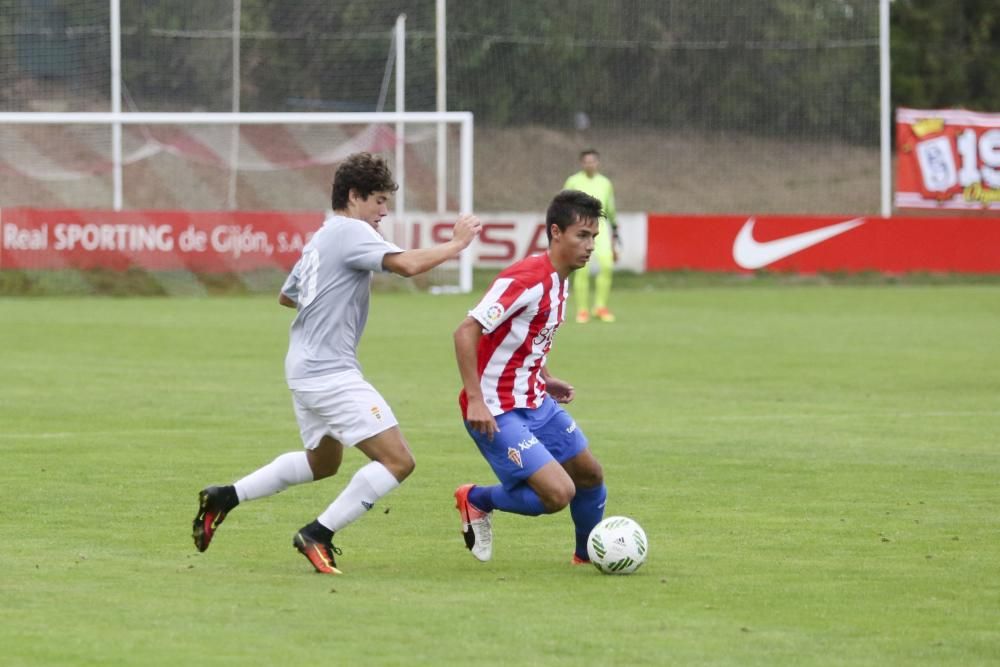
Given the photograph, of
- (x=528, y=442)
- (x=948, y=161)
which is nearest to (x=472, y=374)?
(x=528, y=442)

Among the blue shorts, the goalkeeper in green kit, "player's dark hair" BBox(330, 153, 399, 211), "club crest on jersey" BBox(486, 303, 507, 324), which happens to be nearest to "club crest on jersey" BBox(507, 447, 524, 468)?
the blue shorts

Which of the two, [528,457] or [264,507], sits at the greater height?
[528,457]

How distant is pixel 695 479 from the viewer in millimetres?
10367

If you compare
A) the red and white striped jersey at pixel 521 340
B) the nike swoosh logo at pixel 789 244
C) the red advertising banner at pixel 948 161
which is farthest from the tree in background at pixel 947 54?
the red and white striped jersey at pixel 521 340

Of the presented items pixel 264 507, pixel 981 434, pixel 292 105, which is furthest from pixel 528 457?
pixel 292 105

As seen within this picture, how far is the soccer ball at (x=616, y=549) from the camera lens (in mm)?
7367

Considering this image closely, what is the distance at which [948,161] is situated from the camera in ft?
109

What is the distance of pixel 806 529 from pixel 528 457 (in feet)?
5.90

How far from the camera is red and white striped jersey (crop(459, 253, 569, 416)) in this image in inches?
297

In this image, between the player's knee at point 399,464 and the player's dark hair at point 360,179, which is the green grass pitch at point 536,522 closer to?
the player's knee at point 399,464

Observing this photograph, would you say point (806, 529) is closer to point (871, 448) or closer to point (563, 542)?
point (563, 542)

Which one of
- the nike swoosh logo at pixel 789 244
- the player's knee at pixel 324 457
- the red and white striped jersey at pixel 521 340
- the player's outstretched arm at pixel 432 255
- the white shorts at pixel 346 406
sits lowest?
the nike swoosh logo at pixel 789 244

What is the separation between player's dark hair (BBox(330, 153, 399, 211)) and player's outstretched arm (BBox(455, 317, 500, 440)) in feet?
2.24

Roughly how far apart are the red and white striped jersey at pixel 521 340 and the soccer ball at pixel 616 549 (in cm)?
67
